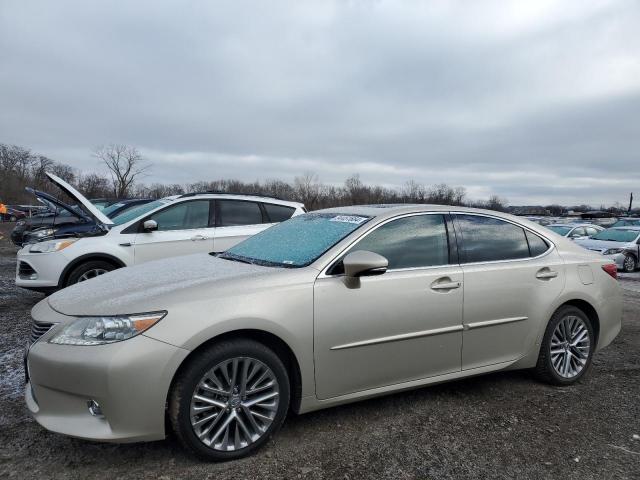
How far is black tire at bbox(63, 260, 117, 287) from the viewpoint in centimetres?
631

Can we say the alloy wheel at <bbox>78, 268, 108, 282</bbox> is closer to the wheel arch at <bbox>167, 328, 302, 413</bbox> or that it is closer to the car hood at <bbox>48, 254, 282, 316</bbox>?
the car hood at <bbox>48, 254, 282, 316</bbox>

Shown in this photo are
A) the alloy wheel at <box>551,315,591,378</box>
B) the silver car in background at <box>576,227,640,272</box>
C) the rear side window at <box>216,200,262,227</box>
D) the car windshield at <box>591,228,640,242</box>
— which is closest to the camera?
the alloy wheel at <box>551,315,591,378</box>

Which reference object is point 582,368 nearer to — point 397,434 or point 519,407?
point 519,407

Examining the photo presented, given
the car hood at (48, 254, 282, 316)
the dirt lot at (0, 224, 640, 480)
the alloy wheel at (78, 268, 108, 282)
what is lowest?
the dirt lot at (0, 224, 640, 480)

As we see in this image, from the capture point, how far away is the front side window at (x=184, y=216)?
687cm

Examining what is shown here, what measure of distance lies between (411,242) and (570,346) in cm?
187

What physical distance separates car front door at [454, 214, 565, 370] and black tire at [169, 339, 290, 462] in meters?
1.53

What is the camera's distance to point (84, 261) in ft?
21.0

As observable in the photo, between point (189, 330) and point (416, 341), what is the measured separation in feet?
5.22

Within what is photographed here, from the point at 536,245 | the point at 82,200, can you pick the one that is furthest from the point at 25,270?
the point at 536,245

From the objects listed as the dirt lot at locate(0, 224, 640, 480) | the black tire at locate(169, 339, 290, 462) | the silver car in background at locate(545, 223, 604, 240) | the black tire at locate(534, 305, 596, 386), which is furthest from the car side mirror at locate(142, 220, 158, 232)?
the silver car in background at locate(545, 223, 604, 240)

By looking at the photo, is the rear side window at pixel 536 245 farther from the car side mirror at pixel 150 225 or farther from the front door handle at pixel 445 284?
the car side mirror at pixel 150 225

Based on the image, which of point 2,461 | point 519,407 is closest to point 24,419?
point 2,461

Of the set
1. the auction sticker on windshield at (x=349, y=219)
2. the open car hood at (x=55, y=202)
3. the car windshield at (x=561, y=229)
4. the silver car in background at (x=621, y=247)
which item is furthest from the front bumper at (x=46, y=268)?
the car windshield at (x=561, y=229)
